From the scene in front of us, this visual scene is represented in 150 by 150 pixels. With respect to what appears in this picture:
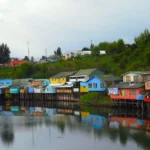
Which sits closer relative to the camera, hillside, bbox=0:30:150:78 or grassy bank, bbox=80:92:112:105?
grassy bank, bbox=80:92:112:105

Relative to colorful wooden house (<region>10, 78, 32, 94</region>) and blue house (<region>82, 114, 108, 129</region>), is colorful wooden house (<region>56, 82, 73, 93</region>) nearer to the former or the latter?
colorful wooden house (<region>10, 78, 32, 94</region>)

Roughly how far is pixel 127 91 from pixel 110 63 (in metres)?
36.5

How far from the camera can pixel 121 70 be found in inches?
2820

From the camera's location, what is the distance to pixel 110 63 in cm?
8081

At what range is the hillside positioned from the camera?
233 feet

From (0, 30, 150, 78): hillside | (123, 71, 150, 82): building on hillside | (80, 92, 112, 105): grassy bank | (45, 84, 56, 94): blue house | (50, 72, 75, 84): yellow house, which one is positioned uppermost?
(0, 30, 150, 78): hillside

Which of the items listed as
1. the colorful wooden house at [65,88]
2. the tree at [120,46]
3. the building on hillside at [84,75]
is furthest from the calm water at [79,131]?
the tree at [120,46]

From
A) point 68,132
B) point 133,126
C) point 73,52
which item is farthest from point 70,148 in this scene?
point 73,52

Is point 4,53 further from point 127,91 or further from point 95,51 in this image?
point 127,91

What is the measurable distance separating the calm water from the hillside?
87.9 ft

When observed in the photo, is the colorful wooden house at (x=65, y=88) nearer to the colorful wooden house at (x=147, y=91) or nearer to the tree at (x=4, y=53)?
the colorful wooden house at (x=147, y=91)

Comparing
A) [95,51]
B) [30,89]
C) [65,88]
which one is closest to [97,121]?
[65,88]

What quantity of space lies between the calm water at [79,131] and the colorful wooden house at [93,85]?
10.2 m

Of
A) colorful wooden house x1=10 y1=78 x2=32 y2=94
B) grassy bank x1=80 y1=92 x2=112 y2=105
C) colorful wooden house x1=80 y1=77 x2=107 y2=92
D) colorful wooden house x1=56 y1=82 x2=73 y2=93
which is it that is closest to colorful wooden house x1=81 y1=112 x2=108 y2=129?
grassy bank x1=80 y1=92 x2=112 y2=105
